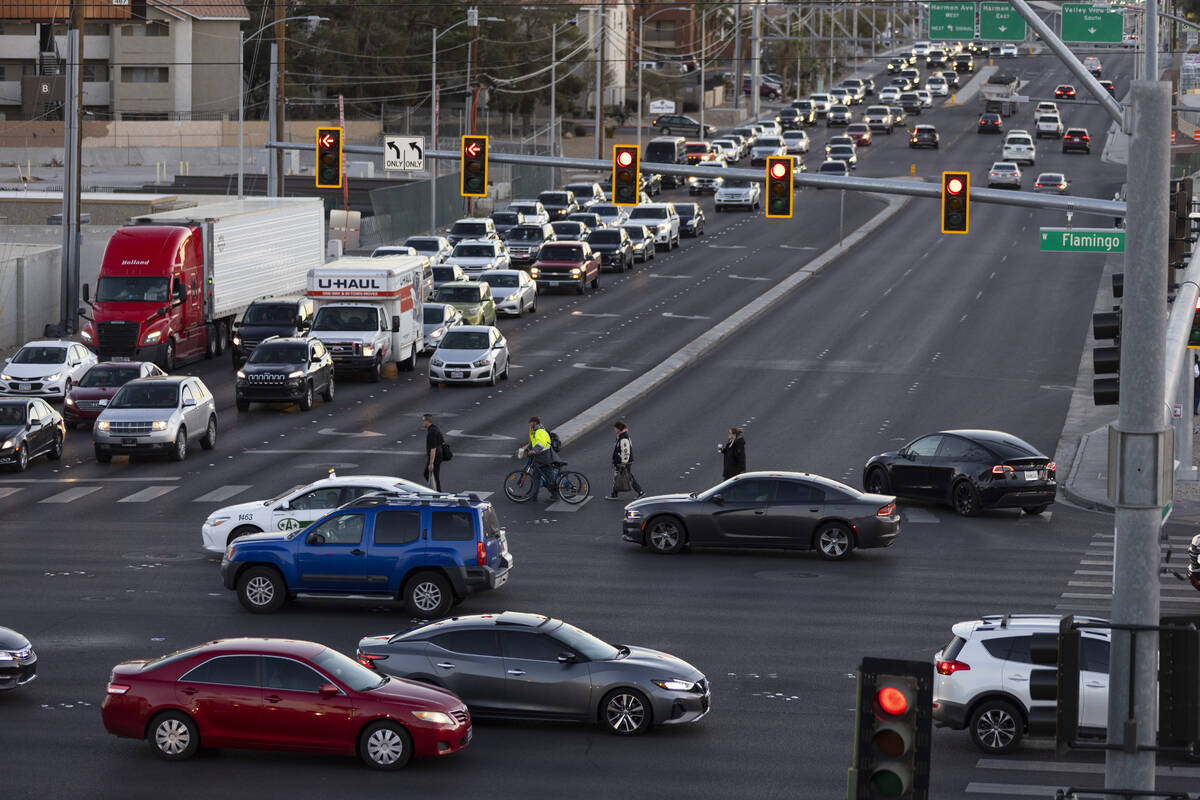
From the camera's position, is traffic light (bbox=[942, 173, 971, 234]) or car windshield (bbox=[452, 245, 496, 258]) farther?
car windshield (bbox=[452, 245, 496, 258])

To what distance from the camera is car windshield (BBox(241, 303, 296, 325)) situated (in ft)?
163

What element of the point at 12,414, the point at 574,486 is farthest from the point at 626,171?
the point at 12,414

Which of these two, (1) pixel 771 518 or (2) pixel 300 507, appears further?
(1) pixel 771 518

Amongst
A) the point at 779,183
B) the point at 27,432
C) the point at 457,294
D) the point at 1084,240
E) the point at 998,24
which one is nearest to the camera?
the point at 998,24

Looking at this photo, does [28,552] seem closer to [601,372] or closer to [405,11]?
[601,372]

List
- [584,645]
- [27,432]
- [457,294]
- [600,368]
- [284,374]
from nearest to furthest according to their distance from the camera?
[584,645] → [27,432] → [284,374] → [600,368] → [457,294]

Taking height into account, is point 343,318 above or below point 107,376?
above

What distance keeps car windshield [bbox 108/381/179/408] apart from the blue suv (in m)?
13.9

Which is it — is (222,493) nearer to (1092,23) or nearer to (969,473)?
(969,473)

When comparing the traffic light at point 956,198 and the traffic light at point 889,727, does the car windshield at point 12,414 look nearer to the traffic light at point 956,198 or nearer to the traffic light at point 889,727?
the traffic light at point 956,198

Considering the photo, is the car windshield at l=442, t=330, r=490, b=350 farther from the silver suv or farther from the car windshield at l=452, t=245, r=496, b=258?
the car windshield at l=452, t=245, r=496, b=258

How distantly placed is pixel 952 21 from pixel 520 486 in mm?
11401

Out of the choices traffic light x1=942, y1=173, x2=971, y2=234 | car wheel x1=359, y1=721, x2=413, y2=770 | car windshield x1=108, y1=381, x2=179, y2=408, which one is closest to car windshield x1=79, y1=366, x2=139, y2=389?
car windshield x1=108, y1=381, x2=179, y2=408

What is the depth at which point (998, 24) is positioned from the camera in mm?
27078
